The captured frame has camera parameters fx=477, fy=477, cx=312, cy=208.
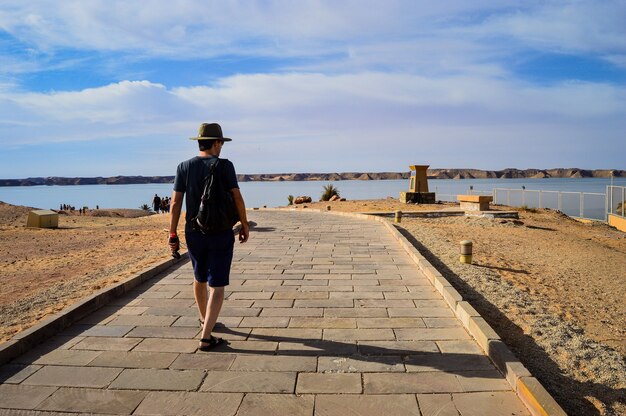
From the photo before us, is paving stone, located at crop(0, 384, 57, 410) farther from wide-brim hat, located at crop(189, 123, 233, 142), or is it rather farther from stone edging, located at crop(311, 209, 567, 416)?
stone edging, located at crop(311, 209, 567, 416)

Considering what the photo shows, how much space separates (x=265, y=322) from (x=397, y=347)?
138cm

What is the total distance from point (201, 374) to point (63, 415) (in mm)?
912

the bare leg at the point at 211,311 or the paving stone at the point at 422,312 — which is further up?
the bare leg at the point at 211,311

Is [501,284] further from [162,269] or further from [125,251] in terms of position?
[125,251]

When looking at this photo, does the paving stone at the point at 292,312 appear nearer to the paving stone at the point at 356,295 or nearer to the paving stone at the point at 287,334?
the paving stone at the point at 287,334

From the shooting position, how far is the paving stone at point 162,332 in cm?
431

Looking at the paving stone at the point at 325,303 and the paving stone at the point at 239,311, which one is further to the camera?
the paving stone at the point at 325,303

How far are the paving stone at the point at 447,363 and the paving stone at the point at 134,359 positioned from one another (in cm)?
188

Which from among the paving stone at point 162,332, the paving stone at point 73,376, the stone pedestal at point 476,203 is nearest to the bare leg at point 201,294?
the paving stone at point 162,332

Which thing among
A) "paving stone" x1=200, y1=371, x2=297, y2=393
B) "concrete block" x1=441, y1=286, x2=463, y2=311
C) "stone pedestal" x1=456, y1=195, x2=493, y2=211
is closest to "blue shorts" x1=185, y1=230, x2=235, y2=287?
"paving stone" x1=200, y1=371, x2=297, y2=393

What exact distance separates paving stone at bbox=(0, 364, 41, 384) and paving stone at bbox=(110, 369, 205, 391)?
0.71 meters

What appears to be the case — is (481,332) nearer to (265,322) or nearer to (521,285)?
(265,322)

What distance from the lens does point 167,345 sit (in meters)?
4.07

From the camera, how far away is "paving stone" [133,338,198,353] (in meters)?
3.98
